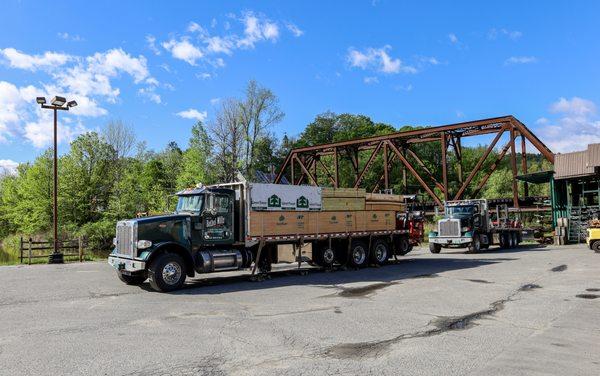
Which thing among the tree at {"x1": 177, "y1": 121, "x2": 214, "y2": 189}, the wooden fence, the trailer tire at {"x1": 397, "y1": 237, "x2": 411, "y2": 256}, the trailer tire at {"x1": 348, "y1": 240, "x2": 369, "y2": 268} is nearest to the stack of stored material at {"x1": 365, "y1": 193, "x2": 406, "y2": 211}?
the trailer tire at {"x1": 397, "y1": 237, "x2": 411, "y2": 256}

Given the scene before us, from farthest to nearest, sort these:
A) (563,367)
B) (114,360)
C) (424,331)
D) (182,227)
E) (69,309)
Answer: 1. (182,227)
2. (69,309)
3. (424,331)
4. (114,360)
5. (563,367)

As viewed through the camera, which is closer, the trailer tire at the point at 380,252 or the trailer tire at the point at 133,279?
the trailer tire at the point at 133,279

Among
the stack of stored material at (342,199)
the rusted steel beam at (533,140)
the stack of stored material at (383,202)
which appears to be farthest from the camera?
the rusted steel beam at (533,140)

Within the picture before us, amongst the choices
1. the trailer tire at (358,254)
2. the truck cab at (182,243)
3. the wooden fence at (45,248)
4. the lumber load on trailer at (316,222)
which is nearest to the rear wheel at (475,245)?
the lumber load on trailer at (316,222)

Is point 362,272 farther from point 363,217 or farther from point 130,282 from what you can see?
point 130,282

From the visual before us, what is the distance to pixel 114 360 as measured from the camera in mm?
6602

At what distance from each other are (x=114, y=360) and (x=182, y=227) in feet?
24.6

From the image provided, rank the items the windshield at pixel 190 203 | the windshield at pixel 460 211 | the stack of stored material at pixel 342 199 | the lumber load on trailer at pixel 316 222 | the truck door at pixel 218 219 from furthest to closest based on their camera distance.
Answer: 1. the windshield at pixel 460 211
2. the stack of stored material at pixel 342 199
3. the lumber load on trailer at pixel 316 222
4. the windshield at pixel 190 203
5. the truck door at pixel 218 219

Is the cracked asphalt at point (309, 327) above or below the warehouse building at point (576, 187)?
below

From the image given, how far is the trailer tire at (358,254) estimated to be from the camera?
61.0 ft

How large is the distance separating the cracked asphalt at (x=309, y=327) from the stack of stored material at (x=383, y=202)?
5088 millimetres

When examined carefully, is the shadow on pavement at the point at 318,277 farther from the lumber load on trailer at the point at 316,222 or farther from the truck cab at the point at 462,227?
the truck cab at the point at 462,227

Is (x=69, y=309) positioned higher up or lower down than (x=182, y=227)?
lower down

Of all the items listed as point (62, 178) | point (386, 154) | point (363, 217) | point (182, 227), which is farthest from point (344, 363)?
point (62, 178)
